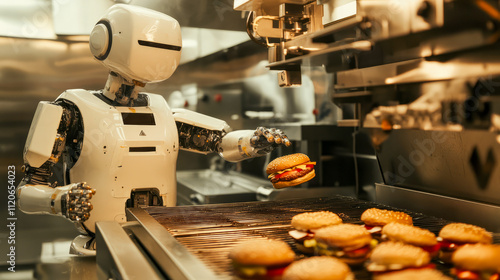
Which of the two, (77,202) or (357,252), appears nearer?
(357,252)

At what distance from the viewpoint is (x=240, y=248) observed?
45.6 inches

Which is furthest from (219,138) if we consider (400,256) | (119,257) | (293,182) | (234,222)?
(400,256)

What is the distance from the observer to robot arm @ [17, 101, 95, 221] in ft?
6.64

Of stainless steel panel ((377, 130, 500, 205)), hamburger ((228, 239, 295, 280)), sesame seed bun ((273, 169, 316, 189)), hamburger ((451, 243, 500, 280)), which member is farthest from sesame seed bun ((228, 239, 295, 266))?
stainless steel panel ((377, 130, 500, 205))

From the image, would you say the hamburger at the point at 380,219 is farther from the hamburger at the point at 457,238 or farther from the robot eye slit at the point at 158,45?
the robot eye slit at the point at 158,45

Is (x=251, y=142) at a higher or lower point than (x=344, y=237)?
higher

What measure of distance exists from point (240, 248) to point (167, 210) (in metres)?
0.79

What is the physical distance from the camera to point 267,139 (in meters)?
2.34

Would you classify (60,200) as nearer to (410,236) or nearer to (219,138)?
(219,138)

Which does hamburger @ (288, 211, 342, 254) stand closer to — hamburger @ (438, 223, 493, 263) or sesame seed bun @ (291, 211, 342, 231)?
sesame seed bun @ (291, 211, 342, 231)

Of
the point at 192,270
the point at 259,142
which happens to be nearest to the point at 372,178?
the point at 259,142

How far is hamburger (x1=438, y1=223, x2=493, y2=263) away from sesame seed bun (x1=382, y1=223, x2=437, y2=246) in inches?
1.4

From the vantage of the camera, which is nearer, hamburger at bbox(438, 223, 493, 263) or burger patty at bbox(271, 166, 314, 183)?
hamburger at bbox(438, 223, 493, 263)

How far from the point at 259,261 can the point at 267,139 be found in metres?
1.27
